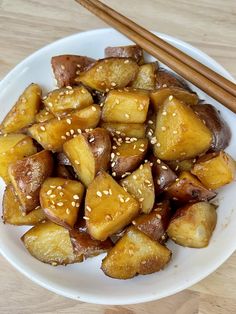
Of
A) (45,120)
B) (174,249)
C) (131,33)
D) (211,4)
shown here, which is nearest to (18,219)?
(45,120)

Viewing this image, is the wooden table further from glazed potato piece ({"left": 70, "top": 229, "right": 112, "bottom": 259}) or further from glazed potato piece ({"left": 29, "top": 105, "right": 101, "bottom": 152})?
glazed potato piece ({"left": 29, "top": 105, "right": 101, "bottom": 152})

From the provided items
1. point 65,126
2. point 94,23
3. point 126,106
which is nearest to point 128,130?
point 126,106

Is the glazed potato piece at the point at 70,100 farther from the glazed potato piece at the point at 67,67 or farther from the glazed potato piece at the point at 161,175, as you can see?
the glazed potato piece at the point at 161,175

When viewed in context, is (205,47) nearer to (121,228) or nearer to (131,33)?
(131,33)

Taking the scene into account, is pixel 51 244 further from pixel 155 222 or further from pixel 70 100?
pixel 70 100

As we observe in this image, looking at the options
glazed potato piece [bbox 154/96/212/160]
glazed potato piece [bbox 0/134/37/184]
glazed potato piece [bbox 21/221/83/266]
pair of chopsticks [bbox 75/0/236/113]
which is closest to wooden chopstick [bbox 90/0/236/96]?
pair of chopsticks [bbox 75/0/236/113]
